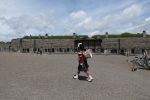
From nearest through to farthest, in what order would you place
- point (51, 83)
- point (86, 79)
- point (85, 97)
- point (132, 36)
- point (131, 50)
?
1. point (85, 97)
2. point (51, 83)
3. point (86, 79)
4. point (131, 50)
5. point (132, 36)

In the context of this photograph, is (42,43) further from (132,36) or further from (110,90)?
(110,90)

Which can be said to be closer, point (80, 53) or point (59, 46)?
point (80, 53)

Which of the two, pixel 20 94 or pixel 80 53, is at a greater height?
pixel 80 53

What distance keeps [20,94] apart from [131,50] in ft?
360

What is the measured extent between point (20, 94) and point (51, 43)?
115 metres

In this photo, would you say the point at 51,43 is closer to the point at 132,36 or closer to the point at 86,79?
the point at 132,36

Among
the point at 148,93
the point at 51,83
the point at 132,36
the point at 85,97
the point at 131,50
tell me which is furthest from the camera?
the point at 132,36

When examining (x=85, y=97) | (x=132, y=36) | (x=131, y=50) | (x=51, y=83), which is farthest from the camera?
(x=132, y=36)

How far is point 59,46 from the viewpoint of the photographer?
126 m

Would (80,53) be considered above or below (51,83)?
above

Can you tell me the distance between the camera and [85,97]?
39.7ft

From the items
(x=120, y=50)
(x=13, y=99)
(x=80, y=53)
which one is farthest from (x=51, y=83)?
(x=120, y=50)

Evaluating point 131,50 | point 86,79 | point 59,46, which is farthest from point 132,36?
point 86,79

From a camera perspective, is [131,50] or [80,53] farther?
[131,50]
